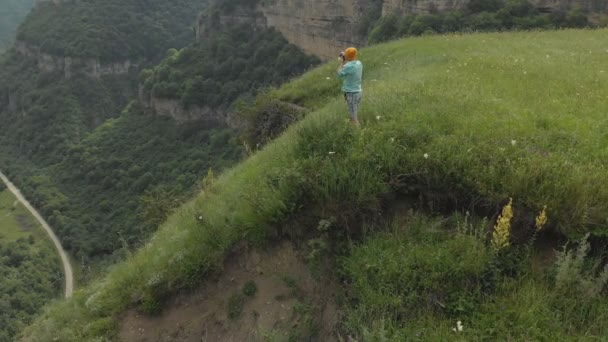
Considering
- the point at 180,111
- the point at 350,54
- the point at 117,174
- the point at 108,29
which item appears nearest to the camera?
the point at 350,54

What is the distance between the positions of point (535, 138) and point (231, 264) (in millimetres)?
4093

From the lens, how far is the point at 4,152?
2398 inches

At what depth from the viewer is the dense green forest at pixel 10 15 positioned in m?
129

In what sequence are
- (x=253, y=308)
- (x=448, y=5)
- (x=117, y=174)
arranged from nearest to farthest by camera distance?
(x=253, y=308)
(x=448, y=5)
(x=117, y=174)

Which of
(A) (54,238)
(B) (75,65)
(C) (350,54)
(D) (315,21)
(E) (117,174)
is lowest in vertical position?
(A) (54,238)

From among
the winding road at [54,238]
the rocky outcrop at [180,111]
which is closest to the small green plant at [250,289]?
the winding road at [54,238]

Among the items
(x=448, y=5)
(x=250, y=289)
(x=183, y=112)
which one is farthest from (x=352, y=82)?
(x=183, y=112)

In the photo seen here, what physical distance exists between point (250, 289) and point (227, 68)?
4288cm

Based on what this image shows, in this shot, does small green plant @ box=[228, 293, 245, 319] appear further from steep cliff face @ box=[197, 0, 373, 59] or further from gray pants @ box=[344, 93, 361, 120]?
steep cliff face @ box=[197, 0, 373, 59]

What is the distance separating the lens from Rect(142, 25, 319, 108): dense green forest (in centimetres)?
4344

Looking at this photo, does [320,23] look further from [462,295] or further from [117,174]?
[462,295]

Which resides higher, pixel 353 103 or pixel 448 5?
pixel 353 103

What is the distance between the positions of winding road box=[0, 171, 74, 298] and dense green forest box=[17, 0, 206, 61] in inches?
924

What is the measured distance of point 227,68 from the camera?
4684cm
